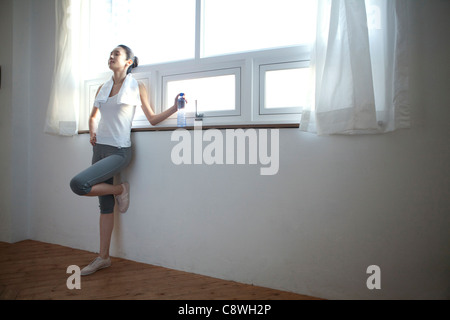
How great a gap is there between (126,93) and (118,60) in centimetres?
26

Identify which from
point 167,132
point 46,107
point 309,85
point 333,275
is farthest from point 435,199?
point 46,107

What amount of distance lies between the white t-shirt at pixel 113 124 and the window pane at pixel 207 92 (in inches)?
11.9

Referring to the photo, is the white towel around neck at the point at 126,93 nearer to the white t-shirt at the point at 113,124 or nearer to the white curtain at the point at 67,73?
the white t-shirt at the point at 113,124

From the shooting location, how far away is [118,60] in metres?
2.09

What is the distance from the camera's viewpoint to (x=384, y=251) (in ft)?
4.94

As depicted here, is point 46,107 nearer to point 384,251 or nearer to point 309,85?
point 309,85

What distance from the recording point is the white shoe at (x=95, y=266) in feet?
6.36

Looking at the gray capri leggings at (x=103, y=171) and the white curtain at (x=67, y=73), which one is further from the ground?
the white curtain at (x=67, y=73)

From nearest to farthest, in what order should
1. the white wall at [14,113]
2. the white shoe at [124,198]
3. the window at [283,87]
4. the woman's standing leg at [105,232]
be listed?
the window at [283,87] < the woman's standing leg at [105,232] < the white shoe at [124,198] < the white wall at [14,113]

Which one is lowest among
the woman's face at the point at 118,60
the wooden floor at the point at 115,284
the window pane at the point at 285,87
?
the wooden floor at the point at 115,284

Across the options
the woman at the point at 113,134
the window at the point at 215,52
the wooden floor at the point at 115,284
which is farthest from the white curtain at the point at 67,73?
the wooden floor at the point at 115,284

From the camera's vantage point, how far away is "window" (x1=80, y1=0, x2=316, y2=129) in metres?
1.79

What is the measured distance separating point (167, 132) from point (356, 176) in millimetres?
1173
